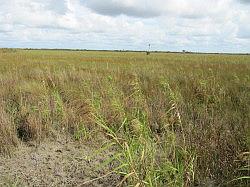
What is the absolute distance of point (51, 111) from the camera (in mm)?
6250

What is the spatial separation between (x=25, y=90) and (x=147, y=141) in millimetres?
6111

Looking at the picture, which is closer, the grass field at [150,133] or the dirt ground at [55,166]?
the grass field at [150,133]

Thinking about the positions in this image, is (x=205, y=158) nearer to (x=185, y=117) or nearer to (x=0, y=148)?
(x=185, y=117)

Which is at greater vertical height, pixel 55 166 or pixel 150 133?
pixel 150 133

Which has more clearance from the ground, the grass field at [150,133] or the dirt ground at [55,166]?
the grass field at [150,133]

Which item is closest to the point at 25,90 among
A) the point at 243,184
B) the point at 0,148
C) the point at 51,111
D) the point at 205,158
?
the point at 51,111

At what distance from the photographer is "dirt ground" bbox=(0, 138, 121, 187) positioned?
4.09 meters

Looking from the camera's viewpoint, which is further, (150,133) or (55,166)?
(55,166)

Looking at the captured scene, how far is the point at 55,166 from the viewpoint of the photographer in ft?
14.6

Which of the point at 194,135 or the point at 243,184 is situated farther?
the point at 194,135

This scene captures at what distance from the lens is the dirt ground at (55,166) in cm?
409

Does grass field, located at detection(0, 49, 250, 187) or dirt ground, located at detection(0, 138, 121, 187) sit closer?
grass field, located at detection(0, 49, 250, 187)

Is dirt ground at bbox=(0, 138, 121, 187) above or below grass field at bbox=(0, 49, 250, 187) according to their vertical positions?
below

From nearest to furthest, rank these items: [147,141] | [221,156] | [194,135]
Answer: [147,141]
[221,156]
[194,135]
